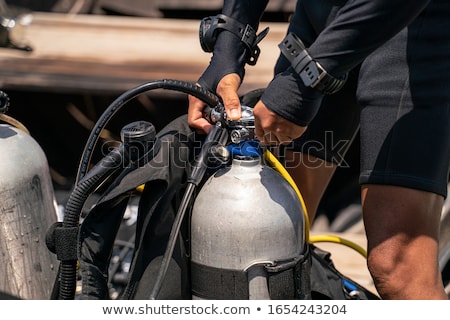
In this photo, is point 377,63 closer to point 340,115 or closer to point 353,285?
point 340,115

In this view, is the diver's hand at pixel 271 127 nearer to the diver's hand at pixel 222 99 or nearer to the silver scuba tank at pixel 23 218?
the diver's hand at pixel 222 99

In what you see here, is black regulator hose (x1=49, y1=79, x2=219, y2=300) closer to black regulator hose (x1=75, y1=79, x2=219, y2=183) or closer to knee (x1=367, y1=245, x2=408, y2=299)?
black regulator hose (x1=75, y1=79, x2=219, y2=183)

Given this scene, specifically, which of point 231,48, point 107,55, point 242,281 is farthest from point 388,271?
point 107,55

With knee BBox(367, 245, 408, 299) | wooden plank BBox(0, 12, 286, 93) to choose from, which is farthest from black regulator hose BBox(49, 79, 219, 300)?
wooden plank BBox(0, 12, 286, 93)

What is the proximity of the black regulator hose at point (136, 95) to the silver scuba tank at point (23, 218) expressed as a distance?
0.21m

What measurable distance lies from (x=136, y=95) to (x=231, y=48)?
428mm

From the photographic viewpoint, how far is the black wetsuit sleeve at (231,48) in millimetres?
2092

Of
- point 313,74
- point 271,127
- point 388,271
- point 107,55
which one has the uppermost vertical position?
point 313,74

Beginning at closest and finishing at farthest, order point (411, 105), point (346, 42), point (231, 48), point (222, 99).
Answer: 1. point (346, 42)
2. point (411, 105)
3. point (222, 99)
4. point (231, 48)

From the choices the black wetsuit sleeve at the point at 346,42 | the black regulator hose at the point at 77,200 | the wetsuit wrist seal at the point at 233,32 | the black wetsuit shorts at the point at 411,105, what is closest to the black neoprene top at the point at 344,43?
the black wetsuit sleeve at the point at 346,42

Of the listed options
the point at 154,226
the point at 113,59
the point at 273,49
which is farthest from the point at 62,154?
the point at 154,226

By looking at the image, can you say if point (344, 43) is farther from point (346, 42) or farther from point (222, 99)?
point (222, 99)

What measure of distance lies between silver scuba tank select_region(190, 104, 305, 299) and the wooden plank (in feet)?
8.21

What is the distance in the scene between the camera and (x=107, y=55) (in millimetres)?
5000
